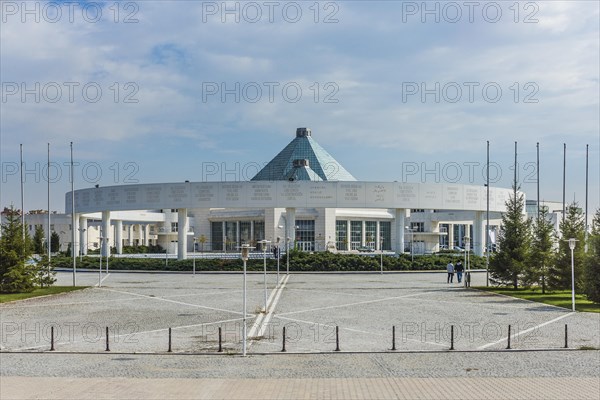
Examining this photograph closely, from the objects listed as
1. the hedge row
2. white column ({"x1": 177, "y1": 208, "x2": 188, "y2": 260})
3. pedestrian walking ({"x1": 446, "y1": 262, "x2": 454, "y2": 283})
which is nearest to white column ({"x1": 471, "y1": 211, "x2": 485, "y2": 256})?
the hedge row

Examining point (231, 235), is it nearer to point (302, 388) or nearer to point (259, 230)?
point (259, 230)

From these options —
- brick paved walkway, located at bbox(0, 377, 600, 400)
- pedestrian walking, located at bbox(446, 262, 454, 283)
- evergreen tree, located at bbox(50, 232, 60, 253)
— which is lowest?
evergreen tree, located at bbox(50, 232, 60, 253)

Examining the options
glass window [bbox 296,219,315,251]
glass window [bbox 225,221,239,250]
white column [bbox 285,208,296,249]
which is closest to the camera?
white column [bbox 285,208,296,249]

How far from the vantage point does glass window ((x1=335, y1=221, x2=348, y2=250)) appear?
93.8m

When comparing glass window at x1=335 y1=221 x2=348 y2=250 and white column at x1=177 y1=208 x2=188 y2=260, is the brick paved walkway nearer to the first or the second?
white column at x1=177 y1=208 x2=188 y2=260

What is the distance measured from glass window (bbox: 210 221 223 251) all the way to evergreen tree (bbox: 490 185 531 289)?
68.2 metres

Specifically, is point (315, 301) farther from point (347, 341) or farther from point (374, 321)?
point (347, 341)

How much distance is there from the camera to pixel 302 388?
13.4 m

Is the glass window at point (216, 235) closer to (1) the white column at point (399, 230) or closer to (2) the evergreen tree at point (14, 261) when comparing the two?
(1) the white column at point (399, 230)

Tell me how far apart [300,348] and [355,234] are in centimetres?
7933

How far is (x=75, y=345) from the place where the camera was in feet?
61.3

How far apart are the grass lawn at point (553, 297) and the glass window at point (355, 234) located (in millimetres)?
57580

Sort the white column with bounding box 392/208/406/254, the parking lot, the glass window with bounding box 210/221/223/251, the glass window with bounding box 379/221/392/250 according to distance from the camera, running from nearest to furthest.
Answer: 1. the parking lot
2. the white column with bounding box 392/208/406/254
3. the glass window with bounding box 379/221/392/250
4. the glass window with bounding box 210/221/223/251

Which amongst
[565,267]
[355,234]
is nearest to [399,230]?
[565,267]
